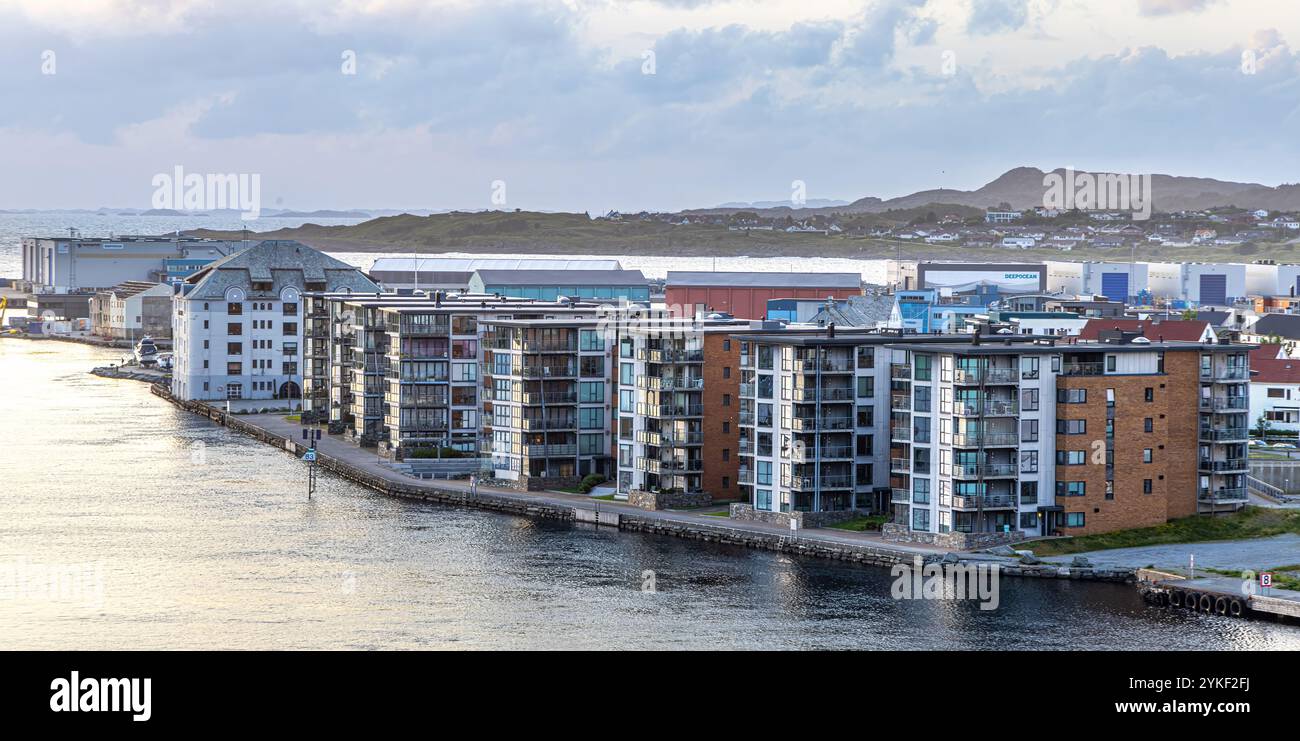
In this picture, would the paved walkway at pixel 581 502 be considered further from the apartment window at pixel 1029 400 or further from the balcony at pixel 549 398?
the apartment window at pixel 1029 400

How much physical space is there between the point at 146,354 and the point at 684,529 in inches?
2905

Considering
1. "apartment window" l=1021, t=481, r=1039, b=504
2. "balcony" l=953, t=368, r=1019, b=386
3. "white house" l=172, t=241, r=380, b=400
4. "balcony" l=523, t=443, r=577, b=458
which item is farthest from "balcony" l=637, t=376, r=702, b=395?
"white house" l=172, t=241, r=380, b=400

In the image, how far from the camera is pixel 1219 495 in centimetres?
4544

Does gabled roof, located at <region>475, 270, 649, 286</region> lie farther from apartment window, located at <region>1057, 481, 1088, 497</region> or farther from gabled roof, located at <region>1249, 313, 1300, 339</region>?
apartment window, located at <region>1057, 481, 1088, 497</region>

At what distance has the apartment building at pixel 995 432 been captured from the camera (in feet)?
138

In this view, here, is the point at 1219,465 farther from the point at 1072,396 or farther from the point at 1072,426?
the point at 1072,396

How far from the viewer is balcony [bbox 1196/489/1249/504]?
45.3m

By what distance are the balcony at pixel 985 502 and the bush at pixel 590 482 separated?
46.5ft

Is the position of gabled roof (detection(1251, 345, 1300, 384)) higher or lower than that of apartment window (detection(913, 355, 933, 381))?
lower

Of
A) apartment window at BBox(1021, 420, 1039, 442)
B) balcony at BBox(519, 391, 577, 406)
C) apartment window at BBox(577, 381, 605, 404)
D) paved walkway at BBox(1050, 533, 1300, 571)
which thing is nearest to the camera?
paved walkway at BBox(1050, 533, 1300, 571)

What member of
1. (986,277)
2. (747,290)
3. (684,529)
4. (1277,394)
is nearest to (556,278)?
(747,290)

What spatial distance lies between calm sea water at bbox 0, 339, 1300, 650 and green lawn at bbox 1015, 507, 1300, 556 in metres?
3.06

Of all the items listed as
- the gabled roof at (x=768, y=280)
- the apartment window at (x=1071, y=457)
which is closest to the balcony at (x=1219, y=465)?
the apartment window at (x=1071, y=457)
